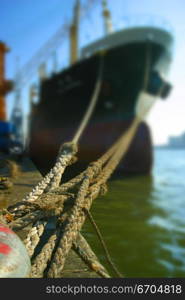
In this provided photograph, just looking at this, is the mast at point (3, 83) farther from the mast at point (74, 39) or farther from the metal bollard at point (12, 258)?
the metal bollard at point (12, 258)

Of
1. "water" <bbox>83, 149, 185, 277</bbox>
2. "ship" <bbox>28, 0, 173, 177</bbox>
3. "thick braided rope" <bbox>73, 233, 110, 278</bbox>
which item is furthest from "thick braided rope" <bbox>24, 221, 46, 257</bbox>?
"ship" <bbox>28, 0, 173, 177</bbox>

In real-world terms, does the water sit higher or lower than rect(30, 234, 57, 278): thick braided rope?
lower

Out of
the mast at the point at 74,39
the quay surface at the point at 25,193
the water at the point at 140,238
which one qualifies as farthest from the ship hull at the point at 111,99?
the quay surface at the point at 25,193

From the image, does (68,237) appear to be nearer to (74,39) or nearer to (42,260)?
(42,260)

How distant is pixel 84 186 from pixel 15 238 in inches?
38.3

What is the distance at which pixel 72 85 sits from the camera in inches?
641

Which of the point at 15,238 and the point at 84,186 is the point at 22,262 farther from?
the point at 84,186

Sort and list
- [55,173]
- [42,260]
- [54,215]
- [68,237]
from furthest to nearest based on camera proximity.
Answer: [55,173] → [54,215] → [68,237] → [42,260]

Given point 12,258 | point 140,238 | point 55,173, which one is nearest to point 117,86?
point 140,238

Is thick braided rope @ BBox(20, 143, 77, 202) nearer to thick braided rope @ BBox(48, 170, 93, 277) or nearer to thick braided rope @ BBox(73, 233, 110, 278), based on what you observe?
thick braided rope @ BBox(48, 170, 93, 277)

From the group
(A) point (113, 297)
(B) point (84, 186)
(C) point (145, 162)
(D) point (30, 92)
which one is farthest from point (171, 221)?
(D) point (30, 92)

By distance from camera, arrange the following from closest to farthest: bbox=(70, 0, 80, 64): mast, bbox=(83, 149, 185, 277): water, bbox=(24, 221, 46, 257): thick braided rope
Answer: bbox=(24, 221, 46, 257): thick braided rope < bbox=(83, 149, 185, 277): water < bbox=(70, 0, 80, 64): mast

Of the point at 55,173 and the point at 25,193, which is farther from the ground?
the point at 55,173

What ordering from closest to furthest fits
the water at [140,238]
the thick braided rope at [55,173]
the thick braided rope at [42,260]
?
1. the thick braided rope at [42,260]
2. the thick braided rope at [55,173]
3. the water at [140,238]
